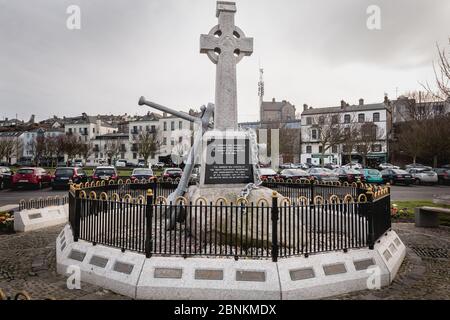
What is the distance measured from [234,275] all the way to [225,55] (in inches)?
233

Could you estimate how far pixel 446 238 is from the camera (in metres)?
10.2

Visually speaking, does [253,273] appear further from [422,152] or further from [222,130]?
[422,152]

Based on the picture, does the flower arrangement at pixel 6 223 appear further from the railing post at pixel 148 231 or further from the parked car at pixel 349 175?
the parked car at pixel 349 175

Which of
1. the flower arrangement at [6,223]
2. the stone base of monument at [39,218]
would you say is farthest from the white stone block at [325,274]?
the flower arrangement at [6,223]

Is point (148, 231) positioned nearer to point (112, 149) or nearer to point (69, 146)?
point (69, 146)

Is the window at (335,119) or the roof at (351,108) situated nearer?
the window at (335,119)

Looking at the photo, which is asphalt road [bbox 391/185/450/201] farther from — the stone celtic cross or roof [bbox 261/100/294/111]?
roof [bbox 261/100/294/111]

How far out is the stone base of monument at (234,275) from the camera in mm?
5484

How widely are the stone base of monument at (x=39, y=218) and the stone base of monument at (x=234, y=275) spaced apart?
576cm

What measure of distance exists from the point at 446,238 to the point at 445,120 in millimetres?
29000

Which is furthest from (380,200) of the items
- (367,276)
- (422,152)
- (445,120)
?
(422,152)

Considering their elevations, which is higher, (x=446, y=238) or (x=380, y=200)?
(x=380, y=200)

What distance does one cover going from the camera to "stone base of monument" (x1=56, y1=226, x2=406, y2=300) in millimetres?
5484

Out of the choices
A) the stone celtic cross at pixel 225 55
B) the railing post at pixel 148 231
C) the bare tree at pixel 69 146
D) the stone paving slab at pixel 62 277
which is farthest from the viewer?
the bare tree at pixel 69 146
